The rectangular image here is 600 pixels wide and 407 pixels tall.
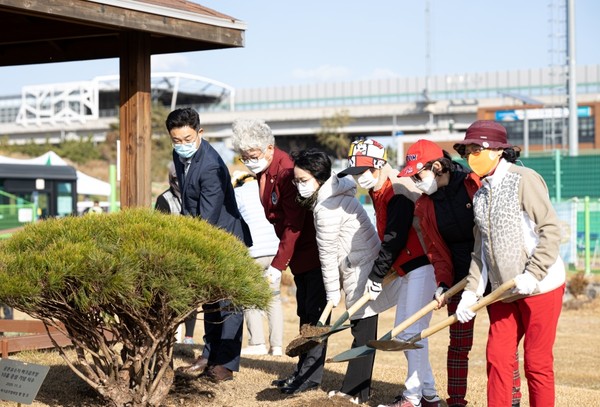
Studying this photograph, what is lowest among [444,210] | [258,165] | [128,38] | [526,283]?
[526,283]

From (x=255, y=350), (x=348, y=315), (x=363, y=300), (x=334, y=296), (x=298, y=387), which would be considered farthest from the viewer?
(x=255, y=350)

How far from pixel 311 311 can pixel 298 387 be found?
20.9 inches

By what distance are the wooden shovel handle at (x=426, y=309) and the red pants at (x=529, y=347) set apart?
1.16 feet

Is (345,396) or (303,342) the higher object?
(303,342)

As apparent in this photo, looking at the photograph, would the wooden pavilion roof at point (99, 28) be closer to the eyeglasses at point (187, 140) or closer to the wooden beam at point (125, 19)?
the wooden beam at point (125, 19)

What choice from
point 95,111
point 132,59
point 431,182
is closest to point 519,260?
point 431,182

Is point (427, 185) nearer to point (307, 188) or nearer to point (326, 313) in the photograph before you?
point (307, 188)

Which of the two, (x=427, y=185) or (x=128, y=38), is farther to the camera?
(x=128, y=38)

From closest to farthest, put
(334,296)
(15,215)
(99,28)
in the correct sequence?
(334,296) → (99,28) → (15,215)

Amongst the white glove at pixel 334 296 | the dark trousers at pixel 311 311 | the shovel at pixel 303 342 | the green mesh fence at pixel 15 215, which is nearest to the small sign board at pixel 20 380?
the shovel at pixel 303 342

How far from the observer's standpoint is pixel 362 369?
20.9ft

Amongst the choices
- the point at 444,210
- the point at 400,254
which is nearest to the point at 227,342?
the point at 400,254

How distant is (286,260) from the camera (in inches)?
260

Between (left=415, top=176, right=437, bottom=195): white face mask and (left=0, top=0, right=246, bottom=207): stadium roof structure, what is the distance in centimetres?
210
